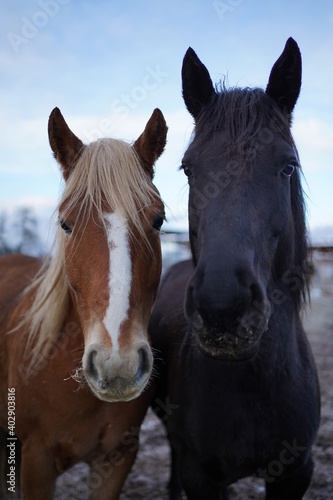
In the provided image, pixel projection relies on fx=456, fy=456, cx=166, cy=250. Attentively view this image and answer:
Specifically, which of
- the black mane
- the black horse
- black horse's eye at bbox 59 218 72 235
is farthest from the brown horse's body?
the black mane

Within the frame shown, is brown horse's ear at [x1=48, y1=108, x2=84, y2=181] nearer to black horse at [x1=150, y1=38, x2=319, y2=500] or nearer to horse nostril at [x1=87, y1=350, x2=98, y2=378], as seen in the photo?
black horse at [x1=150, y1=38, x2=319, y2=500]

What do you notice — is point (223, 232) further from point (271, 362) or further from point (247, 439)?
point (247, 439)

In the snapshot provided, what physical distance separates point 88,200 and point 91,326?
0.68 metres

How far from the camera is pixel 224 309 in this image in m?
1.79

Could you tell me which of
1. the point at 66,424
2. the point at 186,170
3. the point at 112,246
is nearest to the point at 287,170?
the point at 186,170

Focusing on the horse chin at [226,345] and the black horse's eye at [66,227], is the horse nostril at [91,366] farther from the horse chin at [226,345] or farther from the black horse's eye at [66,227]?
the black horse's eye at [66,227]

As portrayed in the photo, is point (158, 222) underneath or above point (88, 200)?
underneath

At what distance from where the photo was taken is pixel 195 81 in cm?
277

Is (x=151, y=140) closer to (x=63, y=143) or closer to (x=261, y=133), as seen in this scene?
(x=63, y=143)

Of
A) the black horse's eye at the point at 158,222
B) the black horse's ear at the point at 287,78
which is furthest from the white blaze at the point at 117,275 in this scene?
the black horse's ear at the point at 287,78

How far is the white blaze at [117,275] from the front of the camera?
2.05 meters

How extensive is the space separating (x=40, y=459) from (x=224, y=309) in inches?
63.9

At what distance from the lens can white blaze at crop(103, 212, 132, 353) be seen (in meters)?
2.05

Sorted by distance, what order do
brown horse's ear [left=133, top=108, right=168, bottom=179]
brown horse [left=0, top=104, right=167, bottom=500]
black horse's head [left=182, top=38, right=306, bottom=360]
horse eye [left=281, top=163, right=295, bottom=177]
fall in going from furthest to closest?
brown horse's ear [left=133, top=108, right=168, bottom=179], horse eye [left=281, top=163, right=295, bottom=177], brown horse [left=0, top=104, right=167, bottom=500], black horse's head [left=182, top=38, right=306, bottom=360]
